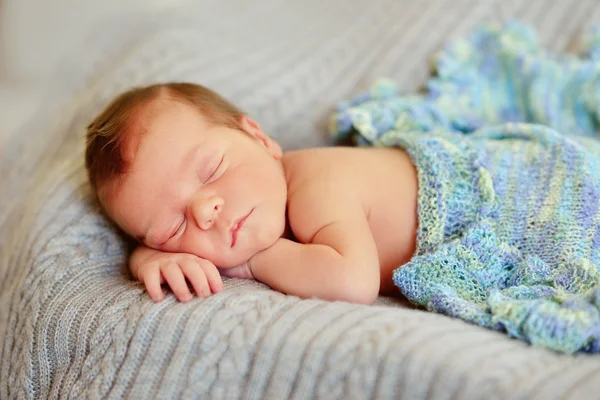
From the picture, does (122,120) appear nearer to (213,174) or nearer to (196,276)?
(213,174)

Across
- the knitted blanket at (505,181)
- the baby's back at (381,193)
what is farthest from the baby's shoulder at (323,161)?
the knitted blanket at (505,181)

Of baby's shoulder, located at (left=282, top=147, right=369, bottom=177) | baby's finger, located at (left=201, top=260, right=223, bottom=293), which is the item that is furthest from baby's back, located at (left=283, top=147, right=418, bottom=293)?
baby's finger, located at (left=201, top=260, right=223, bottom=293)

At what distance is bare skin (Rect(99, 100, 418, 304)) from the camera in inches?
37.6

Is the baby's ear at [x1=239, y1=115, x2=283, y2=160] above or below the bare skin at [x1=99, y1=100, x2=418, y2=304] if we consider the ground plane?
above

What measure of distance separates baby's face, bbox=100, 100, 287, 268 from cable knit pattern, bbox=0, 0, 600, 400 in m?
0.08

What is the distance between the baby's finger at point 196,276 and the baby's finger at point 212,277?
1cm

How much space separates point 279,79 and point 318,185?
480 mm

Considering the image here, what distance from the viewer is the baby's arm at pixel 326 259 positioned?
944 mm

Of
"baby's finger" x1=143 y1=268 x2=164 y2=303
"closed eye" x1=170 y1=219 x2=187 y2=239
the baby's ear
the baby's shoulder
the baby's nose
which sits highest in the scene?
the baby's ear

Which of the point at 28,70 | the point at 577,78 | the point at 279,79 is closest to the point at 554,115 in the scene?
the point at 577,78

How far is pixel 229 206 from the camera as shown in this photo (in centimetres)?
100

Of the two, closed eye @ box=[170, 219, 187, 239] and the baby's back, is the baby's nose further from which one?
the baby's back

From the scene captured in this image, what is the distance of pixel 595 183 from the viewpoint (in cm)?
105

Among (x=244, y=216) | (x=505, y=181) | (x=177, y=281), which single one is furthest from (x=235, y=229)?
(x=505, y=181)
